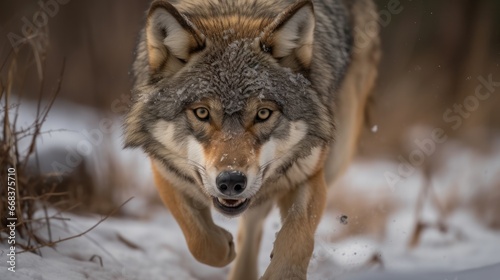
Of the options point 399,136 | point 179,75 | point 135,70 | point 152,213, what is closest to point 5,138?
point 135,70

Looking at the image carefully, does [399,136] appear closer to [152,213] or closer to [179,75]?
[152,213]

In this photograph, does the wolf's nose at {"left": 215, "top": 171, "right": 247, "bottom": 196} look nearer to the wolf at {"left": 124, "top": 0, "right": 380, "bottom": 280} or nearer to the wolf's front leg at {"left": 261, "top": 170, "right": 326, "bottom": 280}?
the wolf at {"left": 124, "top": 0, "right": 380, "bottom": 280}

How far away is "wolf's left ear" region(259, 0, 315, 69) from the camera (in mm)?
3518

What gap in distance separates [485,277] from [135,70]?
7.61 feet

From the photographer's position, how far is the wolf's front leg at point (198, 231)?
3.99 meters

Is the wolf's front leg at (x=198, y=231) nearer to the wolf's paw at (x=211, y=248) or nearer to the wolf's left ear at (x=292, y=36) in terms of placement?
the wolf's paw at (x=211, y=248)

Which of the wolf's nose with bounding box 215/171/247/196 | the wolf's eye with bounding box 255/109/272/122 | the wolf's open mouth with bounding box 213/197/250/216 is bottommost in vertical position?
the wolf's open mouth with bounding box 213/197/250/216

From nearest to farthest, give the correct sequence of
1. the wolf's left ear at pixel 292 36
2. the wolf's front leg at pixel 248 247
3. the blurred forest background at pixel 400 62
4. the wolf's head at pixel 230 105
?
the wolf's head at pixel 230 105, the wolf's left ear at pixel 292 36, the wolf's front leg at pixel 248 247, the blurred forest background at pixel 400 62

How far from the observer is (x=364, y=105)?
5715mm

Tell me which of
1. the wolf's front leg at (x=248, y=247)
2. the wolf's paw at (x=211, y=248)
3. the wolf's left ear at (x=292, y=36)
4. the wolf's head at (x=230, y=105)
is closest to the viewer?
the wolf's head at (x=230, y=105)

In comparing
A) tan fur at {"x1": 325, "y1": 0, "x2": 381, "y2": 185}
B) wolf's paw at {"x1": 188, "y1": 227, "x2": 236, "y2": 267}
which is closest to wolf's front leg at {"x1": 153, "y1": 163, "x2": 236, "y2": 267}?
wolf's paw at {"x1": 188, "y1": 227, "x2": 236, "y2": 267}

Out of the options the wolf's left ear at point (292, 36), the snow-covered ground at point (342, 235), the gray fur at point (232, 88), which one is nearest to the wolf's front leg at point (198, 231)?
the gray fur at point (232, 88)

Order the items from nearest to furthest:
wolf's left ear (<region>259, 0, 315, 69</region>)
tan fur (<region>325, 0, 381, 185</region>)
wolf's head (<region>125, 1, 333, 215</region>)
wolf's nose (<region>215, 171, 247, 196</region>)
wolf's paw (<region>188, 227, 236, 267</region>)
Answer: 1. wolf's nose (<region>215, 171, 247, 196</region>)
2. wolf's head (<region>125, 1, 333, 215</region>)
3. wolf's left ear (<region>259, 0, 315, 69</region>)
4. wolf's paw (<region>188, 227, 236, 267</region>)
5. tan fur (<region>325, 0, 381, 185</region>)

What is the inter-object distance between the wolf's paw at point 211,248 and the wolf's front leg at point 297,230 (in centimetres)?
37
